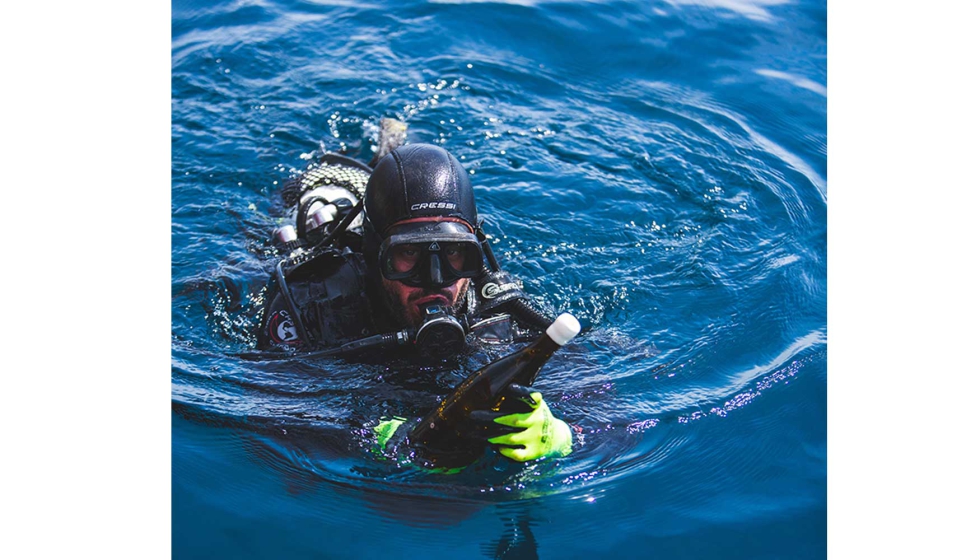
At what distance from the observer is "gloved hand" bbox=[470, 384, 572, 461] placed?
2975 millimetres

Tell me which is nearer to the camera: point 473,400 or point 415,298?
point 473,400

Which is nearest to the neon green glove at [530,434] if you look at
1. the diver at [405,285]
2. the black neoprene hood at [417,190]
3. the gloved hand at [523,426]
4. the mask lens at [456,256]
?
the gloved hand at [523,426]

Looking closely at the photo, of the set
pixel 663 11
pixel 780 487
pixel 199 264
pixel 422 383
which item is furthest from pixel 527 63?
pixel 780 487

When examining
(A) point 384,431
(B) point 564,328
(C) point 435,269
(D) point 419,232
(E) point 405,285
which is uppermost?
(B) point 564,328

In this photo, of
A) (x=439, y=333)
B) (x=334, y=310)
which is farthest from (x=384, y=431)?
(x=334, y=310)

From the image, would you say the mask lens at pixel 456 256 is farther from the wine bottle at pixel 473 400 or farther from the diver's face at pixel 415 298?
the wine bottle at pixel 473 400

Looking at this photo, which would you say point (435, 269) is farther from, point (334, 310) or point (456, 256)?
point (334, 310)

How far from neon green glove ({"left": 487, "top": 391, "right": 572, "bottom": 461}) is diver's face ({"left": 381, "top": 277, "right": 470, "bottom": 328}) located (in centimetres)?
82

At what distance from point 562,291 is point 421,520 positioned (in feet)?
7.11

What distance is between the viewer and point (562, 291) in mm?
5086

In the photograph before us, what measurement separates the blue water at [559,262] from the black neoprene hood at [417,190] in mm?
701

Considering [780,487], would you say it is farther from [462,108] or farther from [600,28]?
[600,28]

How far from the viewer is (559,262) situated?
5.32 metres

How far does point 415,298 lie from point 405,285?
0.24 ft
